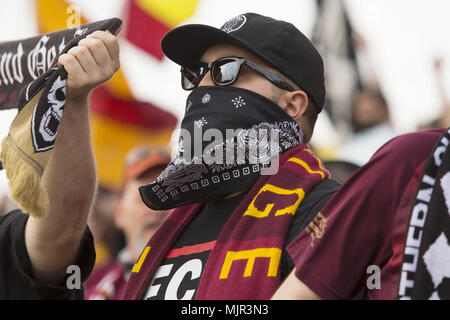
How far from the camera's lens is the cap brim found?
123 inches

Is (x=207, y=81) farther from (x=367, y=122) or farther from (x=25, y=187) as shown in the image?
(x=367, y=122)

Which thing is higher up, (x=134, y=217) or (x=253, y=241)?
(x=253, y=241)

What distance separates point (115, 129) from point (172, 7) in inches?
56.4

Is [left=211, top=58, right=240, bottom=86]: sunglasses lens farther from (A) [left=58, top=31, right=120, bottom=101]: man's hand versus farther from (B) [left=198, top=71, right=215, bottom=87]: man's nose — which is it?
(A) [left=58, top=31, right=120, bottom=101]: man's hand

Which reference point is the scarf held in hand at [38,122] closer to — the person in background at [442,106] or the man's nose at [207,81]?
the man's nose at [207,81]

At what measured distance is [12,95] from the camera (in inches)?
124

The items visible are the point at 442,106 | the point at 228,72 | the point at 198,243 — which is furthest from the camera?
the point at 442,106

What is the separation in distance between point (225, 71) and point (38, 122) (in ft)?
2.78

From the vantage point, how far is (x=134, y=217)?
15.3 ft

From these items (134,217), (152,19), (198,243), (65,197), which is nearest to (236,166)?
(198,243)

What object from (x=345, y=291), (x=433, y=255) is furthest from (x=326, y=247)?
(x=433, y=255)

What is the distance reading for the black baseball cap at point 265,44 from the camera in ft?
10.3

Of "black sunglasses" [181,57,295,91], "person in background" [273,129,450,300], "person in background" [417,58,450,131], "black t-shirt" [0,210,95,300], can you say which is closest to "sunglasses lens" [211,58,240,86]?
"black sunglasses" [181,57,295,91]
